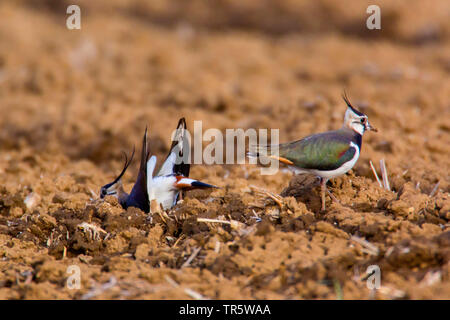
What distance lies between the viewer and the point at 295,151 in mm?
3980

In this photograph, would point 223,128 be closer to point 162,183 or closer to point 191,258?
point 162,183

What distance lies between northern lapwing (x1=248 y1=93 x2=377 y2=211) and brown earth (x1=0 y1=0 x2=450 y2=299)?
0.71 ft

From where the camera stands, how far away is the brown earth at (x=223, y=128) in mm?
3344

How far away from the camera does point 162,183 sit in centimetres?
472

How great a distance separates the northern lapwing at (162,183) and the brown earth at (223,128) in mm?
213

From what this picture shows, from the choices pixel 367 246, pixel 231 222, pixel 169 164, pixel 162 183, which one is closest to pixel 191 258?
pixel 231 222

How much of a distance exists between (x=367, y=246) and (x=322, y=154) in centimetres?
73

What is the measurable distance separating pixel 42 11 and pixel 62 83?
191 inches

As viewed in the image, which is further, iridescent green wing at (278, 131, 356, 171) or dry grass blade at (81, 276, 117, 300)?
iridescent green wing at (278, 131, 356, 171)

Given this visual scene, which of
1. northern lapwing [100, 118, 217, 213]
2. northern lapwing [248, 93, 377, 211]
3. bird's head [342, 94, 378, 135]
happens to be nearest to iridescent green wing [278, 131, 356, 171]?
northern lapwing [248, 93, 377, 211]

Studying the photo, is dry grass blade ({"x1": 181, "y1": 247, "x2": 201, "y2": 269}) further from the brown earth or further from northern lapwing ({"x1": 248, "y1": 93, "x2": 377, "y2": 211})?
northern lapwing ({"x1": 248, "y1": 93, "x2": 377, "y2": 211})

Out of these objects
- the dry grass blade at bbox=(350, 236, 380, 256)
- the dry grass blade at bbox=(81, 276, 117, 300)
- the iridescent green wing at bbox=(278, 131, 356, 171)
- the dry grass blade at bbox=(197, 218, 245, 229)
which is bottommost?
the dry grass blade at bbox=(81, 276, 117, 300)

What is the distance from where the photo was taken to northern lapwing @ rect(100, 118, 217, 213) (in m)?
4.60

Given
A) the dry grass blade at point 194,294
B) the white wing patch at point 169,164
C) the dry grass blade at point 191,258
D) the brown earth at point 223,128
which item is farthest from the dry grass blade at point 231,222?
the white wing patch at point 169,164
